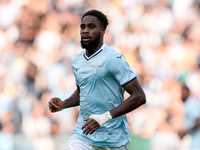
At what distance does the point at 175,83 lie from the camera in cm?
766

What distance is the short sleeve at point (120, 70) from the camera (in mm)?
3117

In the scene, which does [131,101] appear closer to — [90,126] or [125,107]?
[125,107]

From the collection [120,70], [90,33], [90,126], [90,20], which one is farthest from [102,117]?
[90,20]

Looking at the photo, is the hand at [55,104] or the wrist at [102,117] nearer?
the wrist at [102,117]

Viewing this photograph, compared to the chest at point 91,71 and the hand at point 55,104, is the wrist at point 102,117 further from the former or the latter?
the hand at point 55,104

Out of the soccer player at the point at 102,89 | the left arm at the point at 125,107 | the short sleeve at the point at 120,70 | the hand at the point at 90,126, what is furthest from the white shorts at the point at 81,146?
the short sleeve at the point at 120,70

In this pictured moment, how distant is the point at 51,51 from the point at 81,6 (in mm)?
1226

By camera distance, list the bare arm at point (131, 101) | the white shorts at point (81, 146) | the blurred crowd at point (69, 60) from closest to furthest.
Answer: the bare arm at point (131, 101), the white shorts at point (81, 146), the blurred crowd at point (69, 60)

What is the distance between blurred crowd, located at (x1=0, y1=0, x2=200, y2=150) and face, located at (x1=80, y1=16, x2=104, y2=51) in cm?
443

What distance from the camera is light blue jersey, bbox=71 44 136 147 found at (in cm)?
316

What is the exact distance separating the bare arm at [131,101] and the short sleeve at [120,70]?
42mm

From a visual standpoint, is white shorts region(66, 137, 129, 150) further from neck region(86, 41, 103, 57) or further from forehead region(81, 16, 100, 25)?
forehead region(81, 16, 100, 25)

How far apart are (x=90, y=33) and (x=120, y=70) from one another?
49 cm

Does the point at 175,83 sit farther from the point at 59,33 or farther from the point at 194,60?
the point at 59,33
